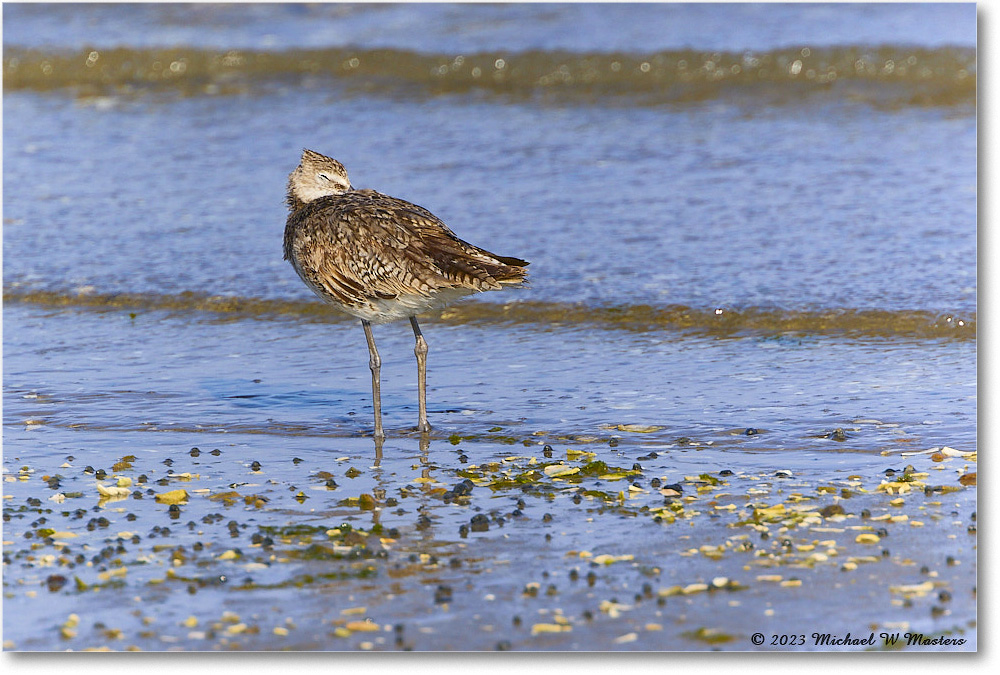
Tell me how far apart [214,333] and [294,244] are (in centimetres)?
233

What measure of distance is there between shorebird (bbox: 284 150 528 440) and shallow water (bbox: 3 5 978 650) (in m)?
0.71

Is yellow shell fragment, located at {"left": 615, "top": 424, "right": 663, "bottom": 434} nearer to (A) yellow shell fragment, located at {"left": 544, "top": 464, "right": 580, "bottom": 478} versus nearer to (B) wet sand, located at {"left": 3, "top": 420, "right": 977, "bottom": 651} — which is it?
(B) wet sand, located at {"left": 3, "top": 420, "right": 977, "bottom": 651}

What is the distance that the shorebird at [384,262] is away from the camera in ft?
20.2

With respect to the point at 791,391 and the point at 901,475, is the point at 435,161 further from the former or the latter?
the point at 901,475

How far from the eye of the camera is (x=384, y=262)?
6293 mm

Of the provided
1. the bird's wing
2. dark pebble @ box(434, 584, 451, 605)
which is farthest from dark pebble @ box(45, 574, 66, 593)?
the bird's wing

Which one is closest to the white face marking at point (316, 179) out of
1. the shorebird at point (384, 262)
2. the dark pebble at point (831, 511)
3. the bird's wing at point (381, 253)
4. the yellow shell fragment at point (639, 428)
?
the shorebird at point (384, 262)

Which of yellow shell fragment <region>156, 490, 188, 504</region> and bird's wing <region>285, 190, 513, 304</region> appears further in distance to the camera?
bird's wing <region>285, 190, 513, 304</region>

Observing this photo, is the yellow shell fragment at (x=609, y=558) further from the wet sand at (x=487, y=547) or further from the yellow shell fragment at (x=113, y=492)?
the yellow shell fragment at (x=113, y=492)

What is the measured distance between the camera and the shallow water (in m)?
4.40

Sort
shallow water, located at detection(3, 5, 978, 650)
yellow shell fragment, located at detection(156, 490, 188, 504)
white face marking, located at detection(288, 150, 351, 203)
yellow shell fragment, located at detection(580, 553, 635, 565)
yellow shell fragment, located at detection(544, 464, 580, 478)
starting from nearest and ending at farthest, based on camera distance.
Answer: shallow water, located at detection(3, 5, 978, 650), yellow shell fragment, located at detection(580, 553, 635, 565), yellow shell fragment, located at detection(156, 490, 188, 504), yellow shell fragment, located at detection(544, 464, 580, 478), white face marking, located at detection(288, 150, 351, 203)

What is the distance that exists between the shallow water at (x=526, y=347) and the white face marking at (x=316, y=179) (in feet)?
3.85

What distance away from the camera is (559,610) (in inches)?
165

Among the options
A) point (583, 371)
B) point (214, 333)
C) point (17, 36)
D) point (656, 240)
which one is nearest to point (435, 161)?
point (656, 240)
